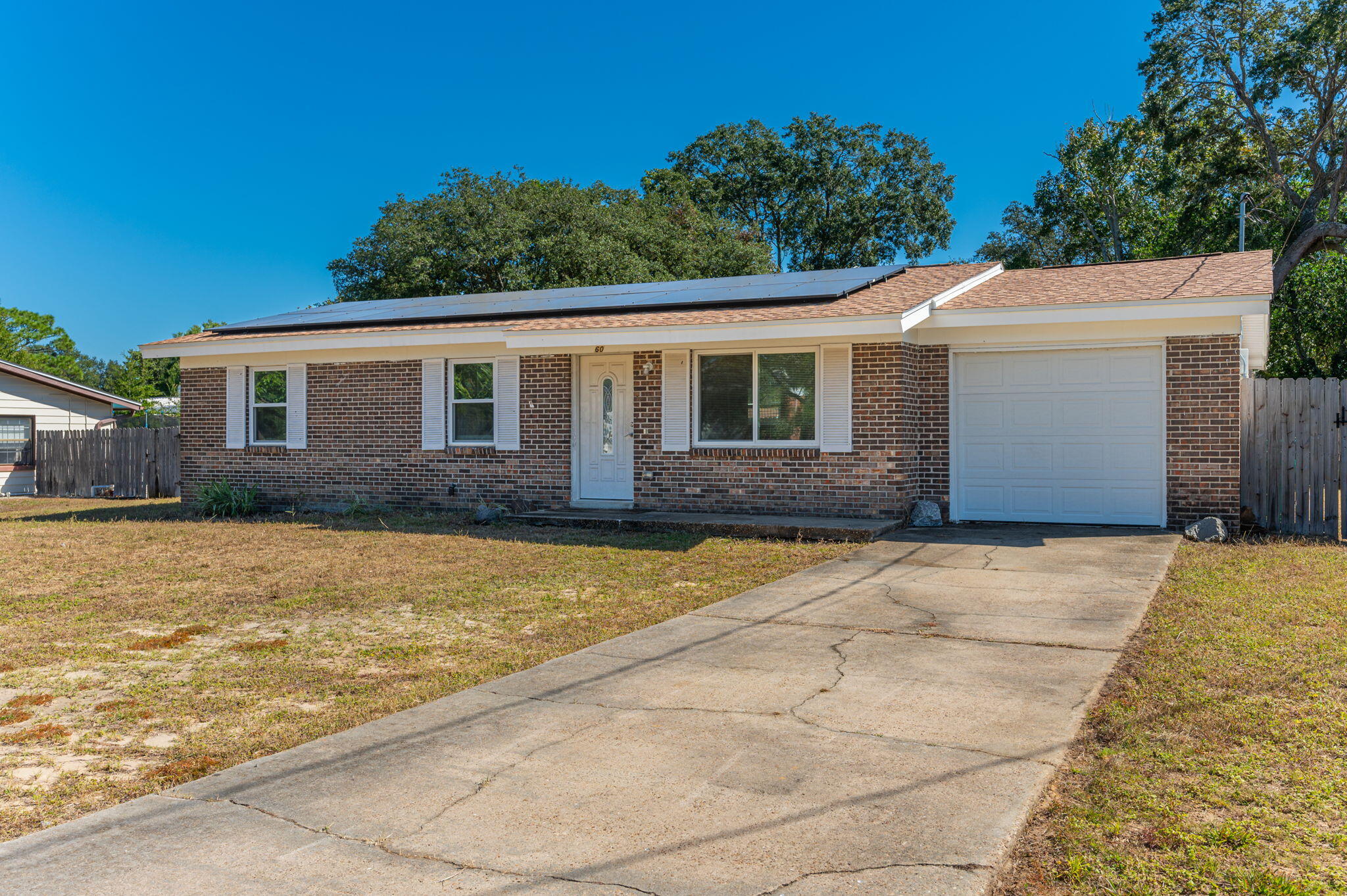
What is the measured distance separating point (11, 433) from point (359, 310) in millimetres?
12947

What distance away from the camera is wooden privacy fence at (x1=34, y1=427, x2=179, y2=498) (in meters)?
22.0

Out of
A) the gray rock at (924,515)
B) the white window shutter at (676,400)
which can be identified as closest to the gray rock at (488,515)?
the white window shutter at (676,400)

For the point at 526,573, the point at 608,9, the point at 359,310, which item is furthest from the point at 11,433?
the point at 608,9

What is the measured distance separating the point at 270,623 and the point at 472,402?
25.6 ft

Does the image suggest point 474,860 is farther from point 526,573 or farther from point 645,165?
point 645,165

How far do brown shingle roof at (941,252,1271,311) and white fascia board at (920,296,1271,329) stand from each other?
0.32ft

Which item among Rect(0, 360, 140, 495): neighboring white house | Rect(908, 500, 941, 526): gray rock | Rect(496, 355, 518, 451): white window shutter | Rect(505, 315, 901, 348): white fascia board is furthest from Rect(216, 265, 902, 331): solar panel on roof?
Rect(0, 360, 140, 495): neighboring white house

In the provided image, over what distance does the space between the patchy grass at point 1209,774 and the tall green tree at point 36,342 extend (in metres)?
60.1

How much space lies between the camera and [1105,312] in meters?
11.6

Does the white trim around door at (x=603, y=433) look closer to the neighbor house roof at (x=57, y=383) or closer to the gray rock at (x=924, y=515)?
the gray rock at (x=924, y=515)

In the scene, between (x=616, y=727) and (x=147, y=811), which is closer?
(x=147, y=811)

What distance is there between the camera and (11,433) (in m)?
24.8

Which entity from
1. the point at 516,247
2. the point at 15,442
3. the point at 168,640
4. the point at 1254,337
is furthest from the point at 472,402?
the point at 516,247

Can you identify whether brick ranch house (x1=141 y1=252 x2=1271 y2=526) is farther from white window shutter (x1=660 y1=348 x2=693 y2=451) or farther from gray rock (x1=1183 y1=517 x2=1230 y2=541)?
gray rock (x1=1183 y1=517 x2=1230 y2=541)
